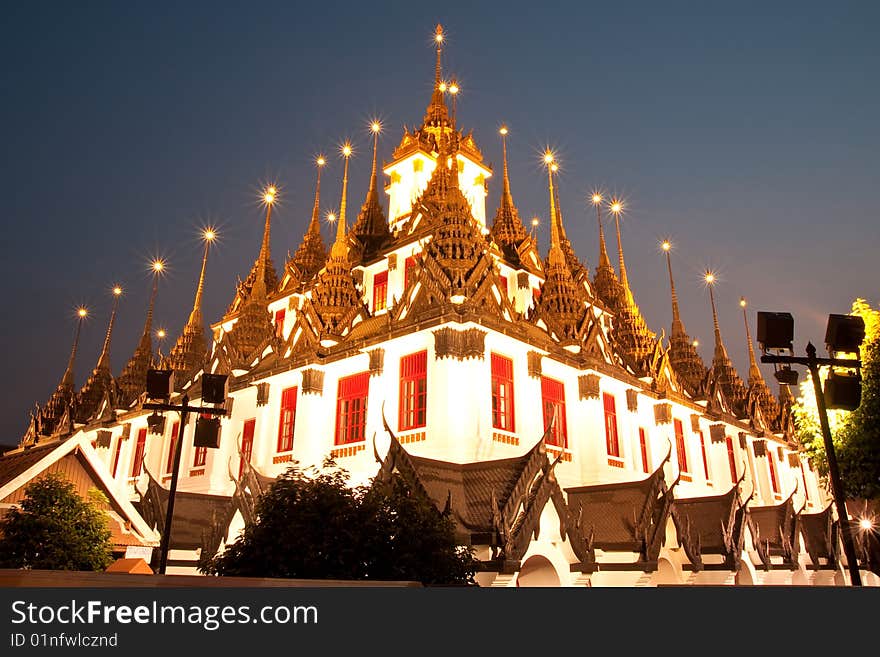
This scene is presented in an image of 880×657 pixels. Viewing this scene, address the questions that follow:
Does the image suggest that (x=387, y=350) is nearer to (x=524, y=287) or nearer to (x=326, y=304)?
(x=326, y=304)

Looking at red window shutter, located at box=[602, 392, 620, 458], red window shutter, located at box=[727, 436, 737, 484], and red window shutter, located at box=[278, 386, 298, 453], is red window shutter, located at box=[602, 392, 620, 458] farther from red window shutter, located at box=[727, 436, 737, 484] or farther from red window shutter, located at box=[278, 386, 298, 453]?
red window shutter, located at box=[278, 386, 298, 453]

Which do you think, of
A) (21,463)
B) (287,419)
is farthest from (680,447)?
(21,463)

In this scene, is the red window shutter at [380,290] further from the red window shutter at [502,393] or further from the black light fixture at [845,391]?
the black light fixture at [845,391]

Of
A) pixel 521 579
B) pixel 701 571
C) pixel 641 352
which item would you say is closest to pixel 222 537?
pixel 521 579

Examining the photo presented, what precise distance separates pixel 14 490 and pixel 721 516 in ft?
70.6

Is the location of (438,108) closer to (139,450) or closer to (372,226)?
(372,226)

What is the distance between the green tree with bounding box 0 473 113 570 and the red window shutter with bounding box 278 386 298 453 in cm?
1332

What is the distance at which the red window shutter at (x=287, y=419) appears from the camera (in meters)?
26.9

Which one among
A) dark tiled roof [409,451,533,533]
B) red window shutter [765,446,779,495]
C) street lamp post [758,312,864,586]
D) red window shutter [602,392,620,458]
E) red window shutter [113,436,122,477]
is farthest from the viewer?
red window shutter [765,446,779,495]

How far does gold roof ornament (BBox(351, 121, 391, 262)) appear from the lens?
31734 millimetres

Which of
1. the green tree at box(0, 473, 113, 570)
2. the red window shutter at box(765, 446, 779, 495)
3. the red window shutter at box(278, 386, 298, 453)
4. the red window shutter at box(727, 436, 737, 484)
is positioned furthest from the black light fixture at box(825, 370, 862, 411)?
the red window shutter at box(765, 446, 779, 495)

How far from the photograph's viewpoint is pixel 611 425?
28.8 metres

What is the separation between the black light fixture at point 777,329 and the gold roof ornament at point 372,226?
21.9 meters

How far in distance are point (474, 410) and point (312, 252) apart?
1751 cm
